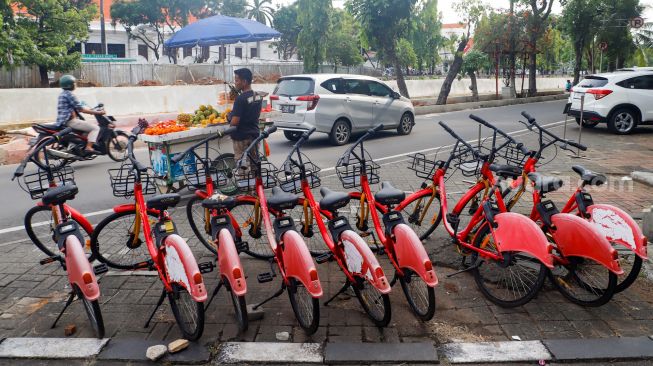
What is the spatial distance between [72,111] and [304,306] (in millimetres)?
8193

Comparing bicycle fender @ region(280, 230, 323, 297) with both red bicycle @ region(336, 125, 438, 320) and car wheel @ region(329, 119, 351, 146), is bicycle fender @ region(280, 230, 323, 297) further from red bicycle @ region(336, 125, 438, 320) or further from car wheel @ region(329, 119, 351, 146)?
car wheel @ region(329, 119, 351, 146)

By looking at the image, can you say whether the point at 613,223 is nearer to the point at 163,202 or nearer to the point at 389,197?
the point at 389,197

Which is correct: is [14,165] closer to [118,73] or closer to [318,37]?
[118,73]

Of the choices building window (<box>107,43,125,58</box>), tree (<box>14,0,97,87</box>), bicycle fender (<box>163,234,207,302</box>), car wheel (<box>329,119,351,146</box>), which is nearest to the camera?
bicycle fender (<box>163,234,207,302</box>)

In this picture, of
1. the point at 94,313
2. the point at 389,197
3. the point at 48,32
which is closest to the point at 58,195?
the point at 94,313

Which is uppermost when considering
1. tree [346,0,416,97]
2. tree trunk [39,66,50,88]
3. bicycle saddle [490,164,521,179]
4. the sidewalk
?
tree [346,0,416,97]

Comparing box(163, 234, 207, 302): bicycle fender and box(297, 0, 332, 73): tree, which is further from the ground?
box(297, 0, 332, 73): tree

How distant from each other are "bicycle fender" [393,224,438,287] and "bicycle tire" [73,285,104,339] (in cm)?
207

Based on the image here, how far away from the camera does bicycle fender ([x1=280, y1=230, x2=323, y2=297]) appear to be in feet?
12.1

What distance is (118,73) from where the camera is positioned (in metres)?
25.4

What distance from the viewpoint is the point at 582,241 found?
4.11 m

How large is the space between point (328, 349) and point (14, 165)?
9788mm

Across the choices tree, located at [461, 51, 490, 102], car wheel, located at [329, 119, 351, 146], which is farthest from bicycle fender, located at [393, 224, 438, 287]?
tree, located at [461, 51, 490, 102]

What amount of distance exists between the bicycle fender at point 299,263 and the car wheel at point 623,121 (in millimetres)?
13504
